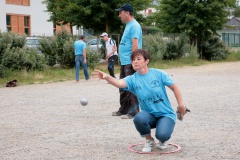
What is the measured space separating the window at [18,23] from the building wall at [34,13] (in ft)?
1.42

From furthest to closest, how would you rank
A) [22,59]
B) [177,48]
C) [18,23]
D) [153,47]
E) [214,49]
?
[18,23]
[214,49]
[177,48]
[153,47]
[22,59]

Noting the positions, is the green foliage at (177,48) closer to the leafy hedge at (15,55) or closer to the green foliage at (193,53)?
the green foliage at (193,53)

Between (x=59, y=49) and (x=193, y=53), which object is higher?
(x=59, y=49)

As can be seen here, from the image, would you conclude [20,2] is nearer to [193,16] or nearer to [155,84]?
[193,16]

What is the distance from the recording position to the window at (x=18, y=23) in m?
48.7

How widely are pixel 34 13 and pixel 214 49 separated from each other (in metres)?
25.4

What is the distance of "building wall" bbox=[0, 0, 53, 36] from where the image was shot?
1881 inches

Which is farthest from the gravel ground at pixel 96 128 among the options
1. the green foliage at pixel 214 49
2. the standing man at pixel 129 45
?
the green foliage at pixel 214 49

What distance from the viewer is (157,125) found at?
6.14 meters

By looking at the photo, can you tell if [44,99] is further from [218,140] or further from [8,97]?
[218,140]

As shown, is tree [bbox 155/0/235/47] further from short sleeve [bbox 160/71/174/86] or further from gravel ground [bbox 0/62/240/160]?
short sleeve [bbox 160/71/174/86]

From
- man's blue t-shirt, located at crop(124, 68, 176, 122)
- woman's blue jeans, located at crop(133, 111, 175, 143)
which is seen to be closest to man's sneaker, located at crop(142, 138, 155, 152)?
woman's blue jeans, located at crop(133, 111, 175, 143)

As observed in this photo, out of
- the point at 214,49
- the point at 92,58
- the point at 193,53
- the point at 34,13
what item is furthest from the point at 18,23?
the point at 92,58

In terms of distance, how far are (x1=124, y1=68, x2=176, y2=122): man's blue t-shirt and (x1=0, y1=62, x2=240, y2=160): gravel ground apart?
0.57 meters
